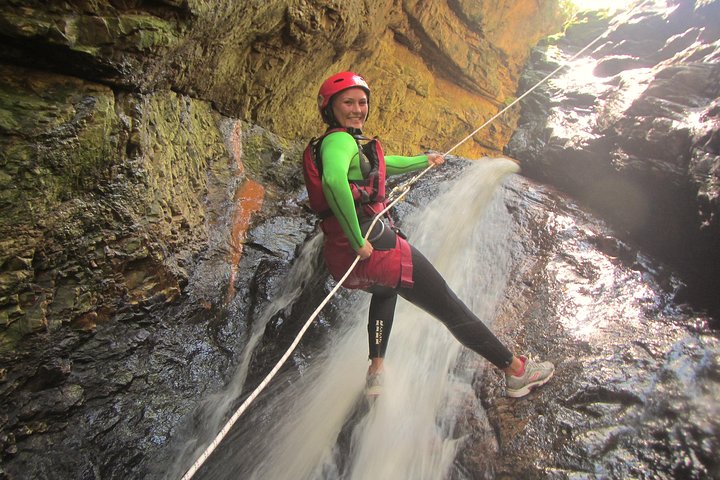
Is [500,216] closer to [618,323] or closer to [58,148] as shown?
[618,323]

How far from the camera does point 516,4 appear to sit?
980 centimetres

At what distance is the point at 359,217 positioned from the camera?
263 centimetres

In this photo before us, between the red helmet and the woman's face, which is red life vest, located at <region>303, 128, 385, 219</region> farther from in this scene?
the red helmet

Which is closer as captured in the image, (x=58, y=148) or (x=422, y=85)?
(x=58, y=148)

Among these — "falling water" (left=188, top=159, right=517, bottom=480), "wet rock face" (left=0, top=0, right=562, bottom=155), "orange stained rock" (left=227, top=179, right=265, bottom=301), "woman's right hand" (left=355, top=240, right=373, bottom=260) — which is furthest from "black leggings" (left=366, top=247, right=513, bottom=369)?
"wet rock face" (left=0, top=0, right=562, bottom=155)

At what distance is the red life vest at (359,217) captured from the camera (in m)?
2.52

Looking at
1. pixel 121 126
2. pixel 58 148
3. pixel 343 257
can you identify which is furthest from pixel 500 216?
pixel 58 148

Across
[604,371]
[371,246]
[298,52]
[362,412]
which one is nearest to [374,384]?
[362,412]

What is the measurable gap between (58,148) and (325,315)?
2.47 metres

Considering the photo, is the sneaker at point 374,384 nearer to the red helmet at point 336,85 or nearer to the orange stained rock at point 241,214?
the orange stained rock at point 241,214

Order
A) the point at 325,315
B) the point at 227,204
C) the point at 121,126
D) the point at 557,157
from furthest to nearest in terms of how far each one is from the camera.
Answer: the point at 557,157
the point at 227,204
the point at 325,315
the point at 121,126

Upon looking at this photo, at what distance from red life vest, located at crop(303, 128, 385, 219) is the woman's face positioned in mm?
66

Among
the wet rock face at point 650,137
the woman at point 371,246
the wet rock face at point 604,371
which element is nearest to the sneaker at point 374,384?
the woman at point 371,246

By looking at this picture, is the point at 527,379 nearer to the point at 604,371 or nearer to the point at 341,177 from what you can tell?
the point at 604,371
